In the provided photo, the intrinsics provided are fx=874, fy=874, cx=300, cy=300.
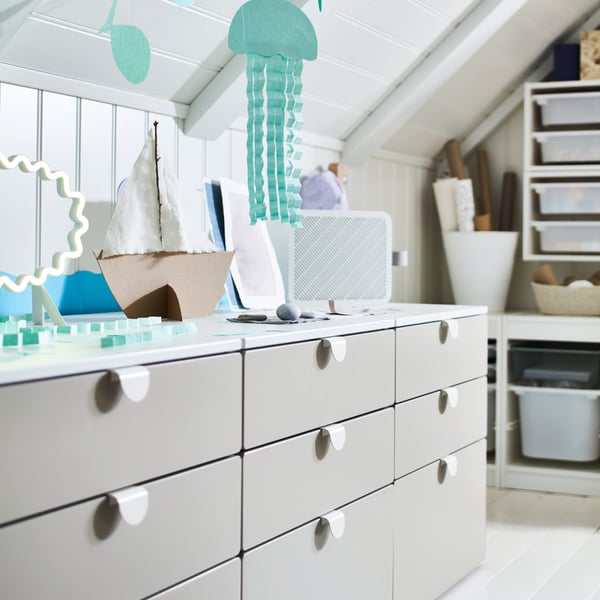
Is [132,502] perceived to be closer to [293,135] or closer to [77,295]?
[77,295]

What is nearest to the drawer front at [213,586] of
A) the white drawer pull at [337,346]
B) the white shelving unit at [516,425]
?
the white drawer pull at [337,346]

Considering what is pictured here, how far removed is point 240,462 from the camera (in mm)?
1338

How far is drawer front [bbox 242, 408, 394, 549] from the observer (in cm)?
138

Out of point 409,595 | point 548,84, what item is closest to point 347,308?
point 409,595

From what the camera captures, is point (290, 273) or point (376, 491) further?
point (290, 273)

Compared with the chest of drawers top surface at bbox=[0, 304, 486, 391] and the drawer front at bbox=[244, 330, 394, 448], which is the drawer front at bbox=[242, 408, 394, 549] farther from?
the chest of drawers top surface at bbox=[0, 304, 486, 391]

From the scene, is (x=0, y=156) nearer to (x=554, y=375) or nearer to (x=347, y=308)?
(x=347, y=308)

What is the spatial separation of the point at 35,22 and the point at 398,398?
Result: 1.02 m

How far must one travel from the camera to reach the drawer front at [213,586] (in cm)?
122

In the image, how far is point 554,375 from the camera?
10.3 ft

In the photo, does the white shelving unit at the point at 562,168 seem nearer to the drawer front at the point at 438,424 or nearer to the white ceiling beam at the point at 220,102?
the drawer front at the point at 438,424

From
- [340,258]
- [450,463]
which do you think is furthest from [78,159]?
[450,463]

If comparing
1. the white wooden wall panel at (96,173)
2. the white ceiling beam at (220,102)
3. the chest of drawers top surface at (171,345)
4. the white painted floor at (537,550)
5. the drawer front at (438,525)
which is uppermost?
the white ceiling beam at (220,102)

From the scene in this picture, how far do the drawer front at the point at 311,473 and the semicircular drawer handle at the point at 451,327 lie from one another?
32 cm
